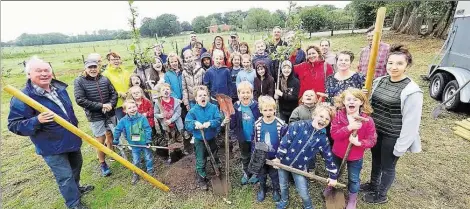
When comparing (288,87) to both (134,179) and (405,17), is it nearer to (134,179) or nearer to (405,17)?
(134,179)

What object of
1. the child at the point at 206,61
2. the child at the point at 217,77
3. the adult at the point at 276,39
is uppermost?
the adult at the point at 276,39

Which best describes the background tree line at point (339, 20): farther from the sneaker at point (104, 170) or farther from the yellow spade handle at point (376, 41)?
the sneaker at point (104, 170)

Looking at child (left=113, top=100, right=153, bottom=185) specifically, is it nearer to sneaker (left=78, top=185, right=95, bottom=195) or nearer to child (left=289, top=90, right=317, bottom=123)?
sneaker (left=78, top=185, right=95, bottom=195)

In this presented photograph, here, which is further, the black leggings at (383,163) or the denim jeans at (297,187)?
the denim jeans at (297,187)

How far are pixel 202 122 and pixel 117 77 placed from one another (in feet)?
6.82

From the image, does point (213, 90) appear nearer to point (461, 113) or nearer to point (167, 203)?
point (167, 203)

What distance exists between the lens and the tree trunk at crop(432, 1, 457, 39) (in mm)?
16188

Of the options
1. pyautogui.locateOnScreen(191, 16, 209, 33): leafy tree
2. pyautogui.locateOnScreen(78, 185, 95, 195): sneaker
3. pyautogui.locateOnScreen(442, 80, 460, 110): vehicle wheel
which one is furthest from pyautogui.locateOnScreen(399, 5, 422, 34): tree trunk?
pyautogui.locateOnScreen(78, 185, 95, 195): sneaker

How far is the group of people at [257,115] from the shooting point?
9.89 ft

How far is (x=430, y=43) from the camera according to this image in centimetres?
1559

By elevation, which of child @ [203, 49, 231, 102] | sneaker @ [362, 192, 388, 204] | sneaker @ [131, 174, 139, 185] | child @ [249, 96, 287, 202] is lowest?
sneaker @ [131, 174, 139, 185]

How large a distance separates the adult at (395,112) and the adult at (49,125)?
3.78 metres

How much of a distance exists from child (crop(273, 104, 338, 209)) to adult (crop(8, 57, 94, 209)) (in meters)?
2.70

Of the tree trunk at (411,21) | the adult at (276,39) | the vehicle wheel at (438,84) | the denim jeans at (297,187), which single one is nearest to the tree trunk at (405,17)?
the tree trunk at (411,21)
